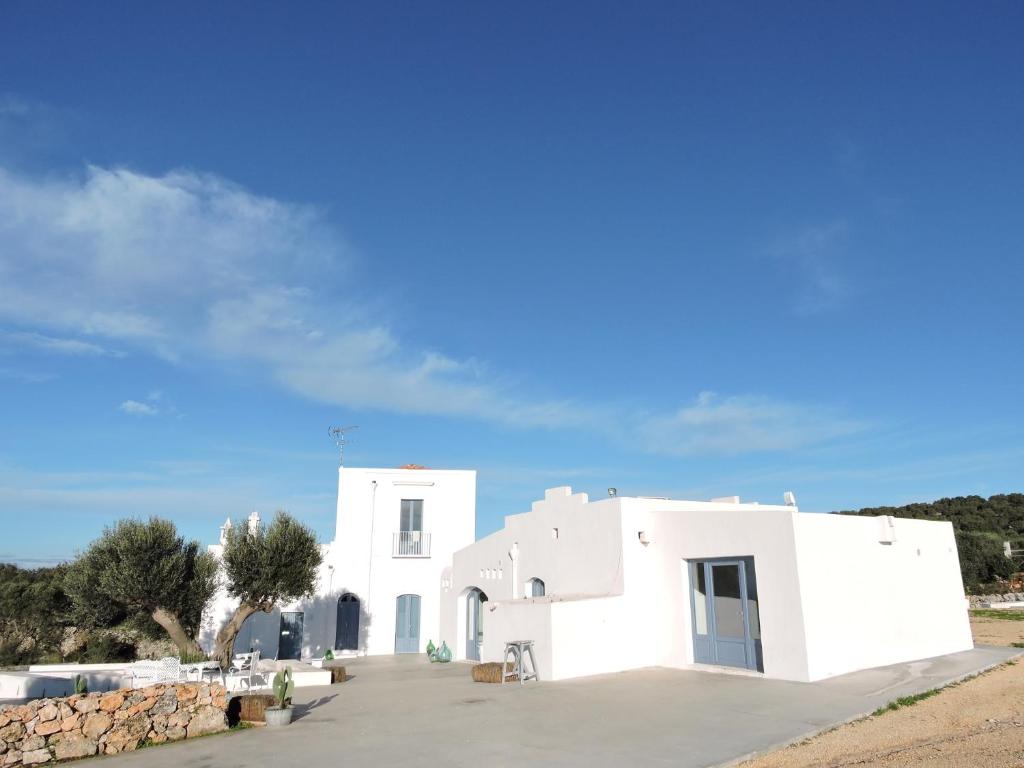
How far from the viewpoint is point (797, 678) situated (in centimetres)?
1209

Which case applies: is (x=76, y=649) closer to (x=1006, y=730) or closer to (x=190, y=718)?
(x=190, y=718)

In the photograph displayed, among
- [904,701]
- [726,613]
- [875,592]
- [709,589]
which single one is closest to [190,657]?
[709,589]

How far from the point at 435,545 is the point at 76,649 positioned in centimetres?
1379

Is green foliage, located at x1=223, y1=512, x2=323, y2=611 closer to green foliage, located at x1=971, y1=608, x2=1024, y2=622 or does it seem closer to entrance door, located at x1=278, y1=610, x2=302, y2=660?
entrance door, located at x1=278, y1=610, x2=302, y2=660

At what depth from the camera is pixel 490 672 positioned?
14.0 m

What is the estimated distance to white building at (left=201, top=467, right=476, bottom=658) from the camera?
2288 cm

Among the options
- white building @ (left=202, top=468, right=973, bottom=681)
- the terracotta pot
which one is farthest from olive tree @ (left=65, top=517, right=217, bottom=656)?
the terracotta pot

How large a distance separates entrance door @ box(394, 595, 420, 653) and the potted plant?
13.7 m

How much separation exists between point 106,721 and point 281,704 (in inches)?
91.9

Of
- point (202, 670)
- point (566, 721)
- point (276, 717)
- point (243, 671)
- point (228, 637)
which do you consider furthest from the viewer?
point (228, 637)

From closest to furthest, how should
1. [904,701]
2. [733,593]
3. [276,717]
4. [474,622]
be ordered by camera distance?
[904,701] → [276,717] → [733,593] → [474,622]

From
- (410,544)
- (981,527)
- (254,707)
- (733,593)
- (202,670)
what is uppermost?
(981,527)

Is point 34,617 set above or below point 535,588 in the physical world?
below

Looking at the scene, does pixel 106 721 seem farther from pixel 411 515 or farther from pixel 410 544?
pixel 411 515
